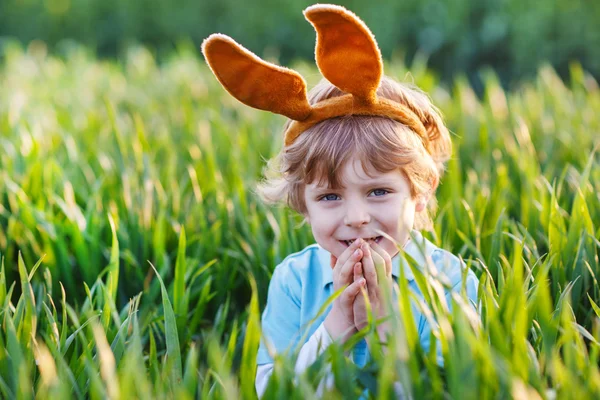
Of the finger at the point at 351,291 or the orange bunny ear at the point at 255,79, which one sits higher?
the orange bunny ear at the point at 255,79

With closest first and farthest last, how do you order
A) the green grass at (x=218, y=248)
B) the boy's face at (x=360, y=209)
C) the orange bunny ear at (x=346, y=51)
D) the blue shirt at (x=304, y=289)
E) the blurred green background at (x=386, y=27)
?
1. the green grass at (x=218, y=248)
2. the orange bunny ear at (x=346, y=51)
3. the boy's face at (x=360, y=209)
4. the blue shirt at (x=304, y=289)
5. the blurred green background at (x=386, y=27)

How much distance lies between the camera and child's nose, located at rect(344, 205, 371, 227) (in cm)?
158

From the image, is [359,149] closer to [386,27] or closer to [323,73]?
[323,73]

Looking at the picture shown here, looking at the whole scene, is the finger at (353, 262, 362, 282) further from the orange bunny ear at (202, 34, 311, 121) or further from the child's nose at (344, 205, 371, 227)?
the orange bunny ear at (202, 34, 311, 121)

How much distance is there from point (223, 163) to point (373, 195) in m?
1.73

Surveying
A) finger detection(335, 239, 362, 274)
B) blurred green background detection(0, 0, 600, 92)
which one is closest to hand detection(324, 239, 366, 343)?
finger detection(335, 239, 362, 274)

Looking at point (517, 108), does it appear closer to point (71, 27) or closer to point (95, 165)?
point (95, 165)

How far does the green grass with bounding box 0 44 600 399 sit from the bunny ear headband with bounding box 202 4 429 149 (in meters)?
0.42

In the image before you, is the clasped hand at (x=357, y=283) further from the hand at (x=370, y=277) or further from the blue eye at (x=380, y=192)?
the blue eye at (x=380, y=192)

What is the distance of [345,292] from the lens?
154 cm

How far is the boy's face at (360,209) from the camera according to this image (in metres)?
1.60

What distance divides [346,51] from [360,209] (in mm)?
328

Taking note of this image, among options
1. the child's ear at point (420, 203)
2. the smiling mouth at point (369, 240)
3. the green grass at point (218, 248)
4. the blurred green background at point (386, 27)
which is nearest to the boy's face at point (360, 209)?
the smiling mouth at point (369, 240)

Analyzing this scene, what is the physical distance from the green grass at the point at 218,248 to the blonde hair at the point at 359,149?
270 mm
